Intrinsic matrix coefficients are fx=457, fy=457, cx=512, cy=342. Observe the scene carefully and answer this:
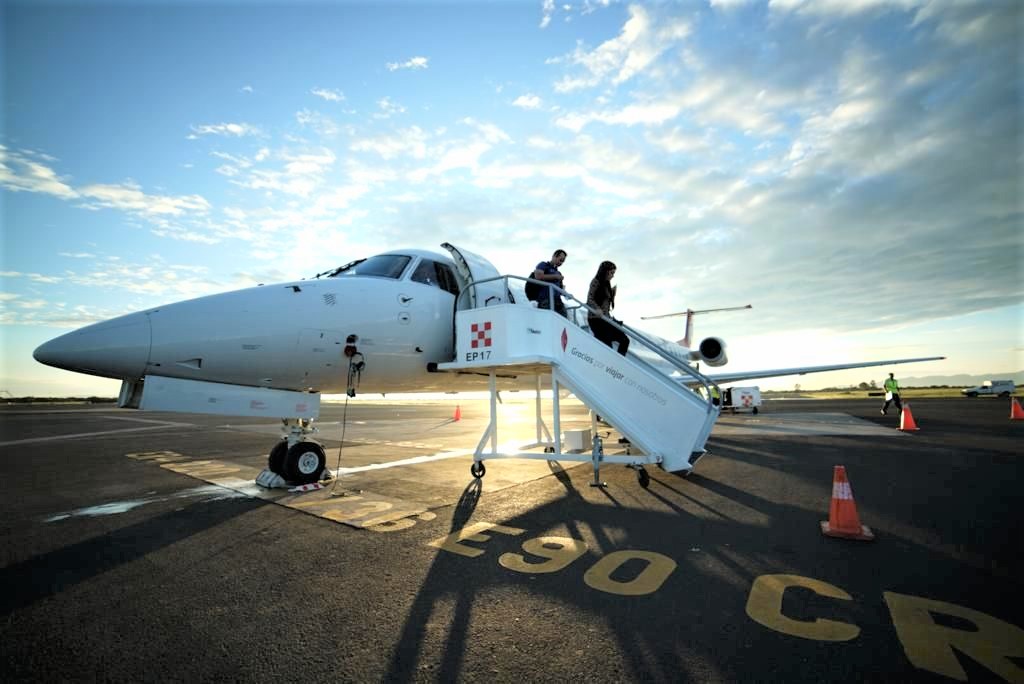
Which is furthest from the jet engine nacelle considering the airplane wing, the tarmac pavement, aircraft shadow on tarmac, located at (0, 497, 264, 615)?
aircraft shadow on tarmac, located at (0, 497, 264, 615)

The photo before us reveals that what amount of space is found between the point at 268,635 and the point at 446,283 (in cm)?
622

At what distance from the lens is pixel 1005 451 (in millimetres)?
10188

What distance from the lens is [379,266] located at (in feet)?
25.0

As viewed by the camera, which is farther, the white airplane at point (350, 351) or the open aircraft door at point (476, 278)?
the open aircraft door at point (476, 278)

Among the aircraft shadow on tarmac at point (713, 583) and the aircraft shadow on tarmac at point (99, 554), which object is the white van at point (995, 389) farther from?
the aircraft shadow on tarmac at point (99, 554)

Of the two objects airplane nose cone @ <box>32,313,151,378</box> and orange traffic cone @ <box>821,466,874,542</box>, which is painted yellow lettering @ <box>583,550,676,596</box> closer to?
orange traffic cone @ <box>821,466,874,542</box>

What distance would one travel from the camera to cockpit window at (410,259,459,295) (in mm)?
7816

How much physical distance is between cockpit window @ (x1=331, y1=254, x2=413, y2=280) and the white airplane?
3 cm

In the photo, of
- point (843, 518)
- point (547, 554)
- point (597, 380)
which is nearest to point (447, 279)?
point (597, 380)

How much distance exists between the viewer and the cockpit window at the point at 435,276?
25.6 feet

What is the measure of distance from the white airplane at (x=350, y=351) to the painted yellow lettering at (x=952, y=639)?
3844mm

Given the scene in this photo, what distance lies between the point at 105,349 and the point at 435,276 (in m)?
4.54

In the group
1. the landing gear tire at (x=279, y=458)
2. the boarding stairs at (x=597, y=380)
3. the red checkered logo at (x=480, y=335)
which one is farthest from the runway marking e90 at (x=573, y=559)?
the landing gear tire at (x=279, y=458)

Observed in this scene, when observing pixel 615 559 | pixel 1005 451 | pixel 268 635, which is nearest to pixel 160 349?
pixel 268 635
